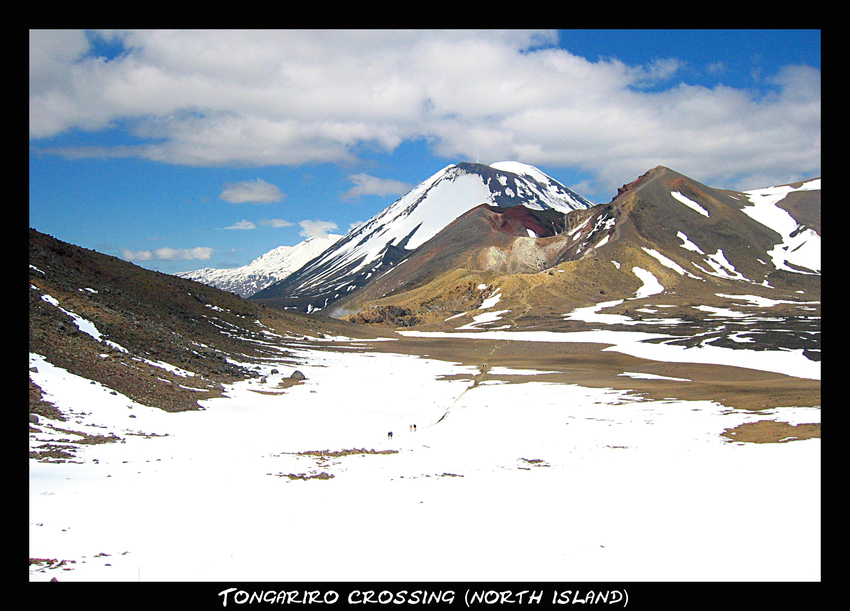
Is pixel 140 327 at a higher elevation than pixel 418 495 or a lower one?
higher

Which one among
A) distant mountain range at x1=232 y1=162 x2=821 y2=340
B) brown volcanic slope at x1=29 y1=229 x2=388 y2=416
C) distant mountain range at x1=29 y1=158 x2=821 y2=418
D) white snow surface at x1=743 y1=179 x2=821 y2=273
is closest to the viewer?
brown volcanic slope at x1=29 y1=229 x2=388 y2=416

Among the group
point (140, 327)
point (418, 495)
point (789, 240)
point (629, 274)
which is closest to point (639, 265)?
point (629, 274)

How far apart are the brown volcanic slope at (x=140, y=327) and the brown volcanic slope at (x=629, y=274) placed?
5802 centimetres

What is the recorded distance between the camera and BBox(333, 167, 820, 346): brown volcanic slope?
124562 millimetres

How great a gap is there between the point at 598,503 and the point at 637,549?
3.64 m

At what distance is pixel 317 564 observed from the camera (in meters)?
11.2

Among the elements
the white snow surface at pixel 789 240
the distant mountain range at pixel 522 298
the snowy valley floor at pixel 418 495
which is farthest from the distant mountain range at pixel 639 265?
the snowy valley floor at pixel 418 495

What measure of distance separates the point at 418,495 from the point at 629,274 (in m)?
148

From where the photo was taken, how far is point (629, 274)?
15275cm

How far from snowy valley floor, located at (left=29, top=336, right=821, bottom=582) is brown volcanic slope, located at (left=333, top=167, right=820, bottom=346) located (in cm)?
6943

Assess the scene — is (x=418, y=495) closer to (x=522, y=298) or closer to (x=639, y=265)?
(x=522, y=298)

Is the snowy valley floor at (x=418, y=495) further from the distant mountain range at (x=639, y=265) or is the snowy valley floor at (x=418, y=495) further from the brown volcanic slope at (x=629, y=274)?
the distant mountain range at (x=639, y=265)

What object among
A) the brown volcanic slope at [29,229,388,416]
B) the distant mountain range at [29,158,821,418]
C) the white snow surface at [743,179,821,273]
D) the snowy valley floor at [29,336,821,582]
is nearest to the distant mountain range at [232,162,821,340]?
the white snow surface at [743,179,821,273]

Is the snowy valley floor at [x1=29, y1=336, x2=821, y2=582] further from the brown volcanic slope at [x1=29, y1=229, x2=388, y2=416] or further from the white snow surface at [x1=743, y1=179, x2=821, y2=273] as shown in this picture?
the white snow surface at [x1=743, y1=179, x2=821, y2=273]
